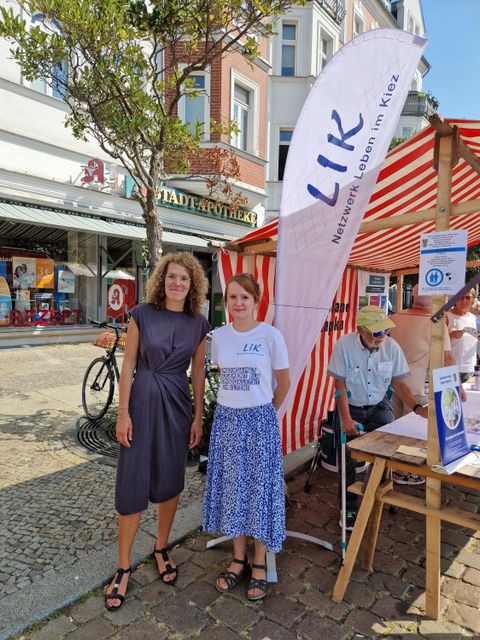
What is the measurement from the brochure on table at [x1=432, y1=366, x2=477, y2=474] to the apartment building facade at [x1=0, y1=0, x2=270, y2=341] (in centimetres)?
631

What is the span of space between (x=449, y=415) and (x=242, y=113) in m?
14.4

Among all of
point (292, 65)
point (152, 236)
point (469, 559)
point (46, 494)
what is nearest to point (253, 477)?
point (469, 559)

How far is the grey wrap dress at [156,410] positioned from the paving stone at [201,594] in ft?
1.79

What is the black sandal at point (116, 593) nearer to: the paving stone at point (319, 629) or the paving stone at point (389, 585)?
the paving stone at point (319, 629)

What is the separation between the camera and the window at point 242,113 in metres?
14.3

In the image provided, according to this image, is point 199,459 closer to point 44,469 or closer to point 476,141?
point 44,469

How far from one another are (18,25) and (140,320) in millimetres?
3633

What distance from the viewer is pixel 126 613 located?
96.2 inches

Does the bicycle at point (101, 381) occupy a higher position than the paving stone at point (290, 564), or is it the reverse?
the bicycle at point (101, 381)

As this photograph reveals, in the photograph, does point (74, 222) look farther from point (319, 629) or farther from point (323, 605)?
point (319, 629)

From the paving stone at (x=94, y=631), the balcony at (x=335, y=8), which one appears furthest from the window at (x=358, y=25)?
the paving stone at (x=94, y=631)

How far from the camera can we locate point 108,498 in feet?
12.2

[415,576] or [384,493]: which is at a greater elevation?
[384,493]

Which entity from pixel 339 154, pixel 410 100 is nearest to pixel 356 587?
pixel 339 154
